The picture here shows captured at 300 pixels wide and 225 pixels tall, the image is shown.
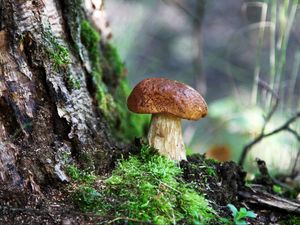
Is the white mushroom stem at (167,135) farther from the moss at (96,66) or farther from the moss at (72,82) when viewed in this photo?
the moss at (96,66)

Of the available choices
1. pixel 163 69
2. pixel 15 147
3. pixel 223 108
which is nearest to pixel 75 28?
pixel 15 147

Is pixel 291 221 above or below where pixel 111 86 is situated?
below

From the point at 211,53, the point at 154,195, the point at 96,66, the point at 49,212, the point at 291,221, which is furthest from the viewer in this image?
the point at 211,53

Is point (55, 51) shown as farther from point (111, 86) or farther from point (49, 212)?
point (111, 86)

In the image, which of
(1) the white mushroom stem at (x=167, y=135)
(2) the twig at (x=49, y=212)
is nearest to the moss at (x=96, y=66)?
(1) the white mushroom stem at (x=167, y=135)

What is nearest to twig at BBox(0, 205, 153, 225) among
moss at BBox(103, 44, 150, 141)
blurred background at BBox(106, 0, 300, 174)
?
moss at BBox(103, 44, 150, 141)

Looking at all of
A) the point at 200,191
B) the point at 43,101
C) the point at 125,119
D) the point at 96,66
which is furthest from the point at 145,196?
the point at 125,119

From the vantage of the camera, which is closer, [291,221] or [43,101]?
[43,101]
